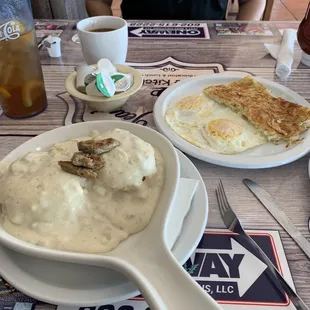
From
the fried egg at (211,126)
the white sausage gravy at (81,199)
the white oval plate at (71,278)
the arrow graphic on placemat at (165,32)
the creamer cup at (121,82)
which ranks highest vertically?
the white sausage gravy at (81,199)

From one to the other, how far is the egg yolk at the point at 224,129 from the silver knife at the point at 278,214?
0.13 meters

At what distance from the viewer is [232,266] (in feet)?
1.85

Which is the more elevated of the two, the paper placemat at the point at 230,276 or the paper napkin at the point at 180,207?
the paper napkin at the point at 180,207

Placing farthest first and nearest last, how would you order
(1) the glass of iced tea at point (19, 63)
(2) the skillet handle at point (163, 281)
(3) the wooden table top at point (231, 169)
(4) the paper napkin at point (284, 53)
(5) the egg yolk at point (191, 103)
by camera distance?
(4) the paper napkin at point (284, 53) < (5) the egg yolk at point (191, 103) < (1) the glass of iced tea at point (19, 63) < (3) the wooden table top at point (231, 169) < (2) the skillet handle at point (163, 281)

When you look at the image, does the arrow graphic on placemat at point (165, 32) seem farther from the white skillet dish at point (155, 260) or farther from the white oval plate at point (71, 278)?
the white oval plate at point (71, 278)

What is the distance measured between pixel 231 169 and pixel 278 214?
145 mm

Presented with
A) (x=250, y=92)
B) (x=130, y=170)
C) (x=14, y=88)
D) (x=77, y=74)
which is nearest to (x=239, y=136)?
(x=250, y=92)

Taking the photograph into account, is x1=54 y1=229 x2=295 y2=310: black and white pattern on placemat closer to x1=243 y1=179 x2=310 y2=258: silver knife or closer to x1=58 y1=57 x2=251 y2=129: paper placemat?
x1=243 y1=179 x2=310 y2=258: silver knife

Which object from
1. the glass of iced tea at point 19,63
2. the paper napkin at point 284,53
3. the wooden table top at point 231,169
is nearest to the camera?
the wooden table top at point 231,169

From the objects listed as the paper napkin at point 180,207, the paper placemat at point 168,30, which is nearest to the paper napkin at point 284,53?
the paper placemat at point 168,30

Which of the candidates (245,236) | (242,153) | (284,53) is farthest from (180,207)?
(284,53)

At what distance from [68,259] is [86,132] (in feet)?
1.01

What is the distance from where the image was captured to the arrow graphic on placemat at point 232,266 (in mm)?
544

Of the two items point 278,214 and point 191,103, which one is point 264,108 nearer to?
point 191,103
